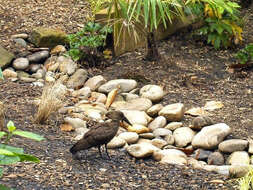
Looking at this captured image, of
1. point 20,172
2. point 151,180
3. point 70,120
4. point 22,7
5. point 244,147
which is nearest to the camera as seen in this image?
point 20,172

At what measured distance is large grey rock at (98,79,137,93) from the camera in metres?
7.08

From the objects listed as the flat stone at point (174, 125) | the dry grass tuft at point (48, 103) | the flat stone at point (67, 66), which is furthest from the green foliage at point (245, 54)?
the dry grass tuft at point (48, 103)

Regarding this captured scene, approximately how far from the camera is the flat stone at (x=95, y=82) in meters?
7.18

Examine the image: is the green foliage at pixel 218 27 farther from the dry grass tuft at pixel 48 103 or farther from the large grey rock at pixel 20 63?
the dry grass tuft at pixel 48 103

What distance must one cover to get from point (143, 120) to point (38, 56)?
229 centimetres

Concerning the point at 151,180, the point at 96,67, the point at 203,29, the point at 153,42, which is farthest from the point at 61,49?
the point at 151,180

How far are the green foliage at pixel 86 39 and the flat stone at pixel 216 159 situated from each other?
2834mm

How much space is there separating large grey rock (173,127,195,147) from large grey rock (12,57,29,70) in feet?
8.74

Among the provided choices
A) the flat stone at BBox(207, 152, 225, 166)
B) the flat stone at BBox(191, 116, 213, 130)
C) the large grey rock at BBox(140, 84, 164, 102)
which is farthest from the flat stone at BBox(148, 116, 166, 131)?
the flat stone at BBox(207, 152, 225, 166)

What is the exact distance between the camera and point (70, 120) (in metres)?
5.98

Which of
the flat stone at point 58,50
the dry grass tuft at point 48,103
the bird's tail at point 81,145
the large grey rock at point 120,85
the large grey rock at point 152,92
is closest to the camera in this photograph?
the bird's tail at point 81,145

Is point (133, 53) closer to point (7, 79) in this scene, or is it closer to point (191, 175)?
point (7, 79)

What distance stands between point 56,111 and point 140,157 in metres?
1.29

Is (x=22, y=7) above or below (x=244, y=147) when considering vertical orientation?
above
